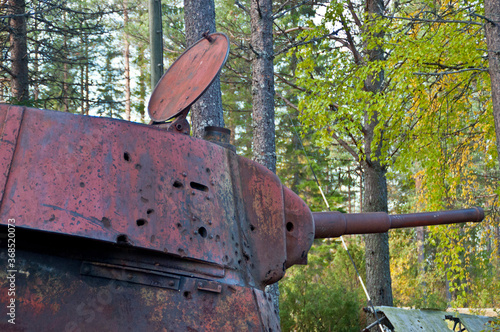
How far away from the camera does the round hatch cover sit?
3248 mm

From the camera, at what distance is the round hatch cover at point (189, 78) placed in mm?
3248

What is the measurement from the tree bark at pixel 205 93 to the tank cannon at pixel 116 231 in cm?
360

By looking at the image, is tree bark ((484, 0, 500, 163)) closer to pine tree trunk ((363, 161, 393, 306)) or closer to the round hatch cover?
pine tree trunk ((363, 161, 393, 306))

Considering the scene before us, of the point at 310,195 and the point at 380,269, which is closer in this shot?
the point at 380,269

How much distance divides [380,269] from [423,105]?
3.60 m

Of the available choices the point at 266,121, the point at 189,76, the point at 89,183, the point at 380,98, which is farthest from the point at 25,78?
the point at 89,183

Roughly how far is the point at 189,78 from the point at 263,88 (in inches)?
201

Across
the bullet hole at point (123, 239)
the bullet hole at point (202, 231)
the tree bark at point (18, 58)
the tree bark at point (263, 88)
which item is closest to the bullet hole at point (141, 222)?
the bullet hole at point (123, 239)

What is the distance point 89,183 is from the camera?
2.54 m

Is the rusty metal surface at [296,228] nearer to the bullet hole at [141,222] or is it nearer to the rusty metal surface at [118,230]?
the rusty metal surface at [118,230]

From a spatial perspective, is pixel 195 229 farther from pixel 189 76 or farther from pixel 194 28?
pixel 194 28

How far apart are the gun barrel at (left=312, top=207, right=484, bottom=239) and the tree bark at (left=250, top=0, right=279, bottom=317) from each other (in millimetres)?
3490

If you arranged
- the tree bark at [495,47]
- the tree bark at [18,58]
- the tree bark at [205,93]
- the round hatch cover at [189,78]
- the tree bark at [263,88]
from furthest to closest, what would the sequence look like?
the tree bark at [18,58], the tree bark at [263,88], the tree bark at [495,47], the tree bark at [205,93], the round hatch cover at [189,78]

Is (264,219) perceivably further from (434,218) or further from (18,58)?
(18,58)
